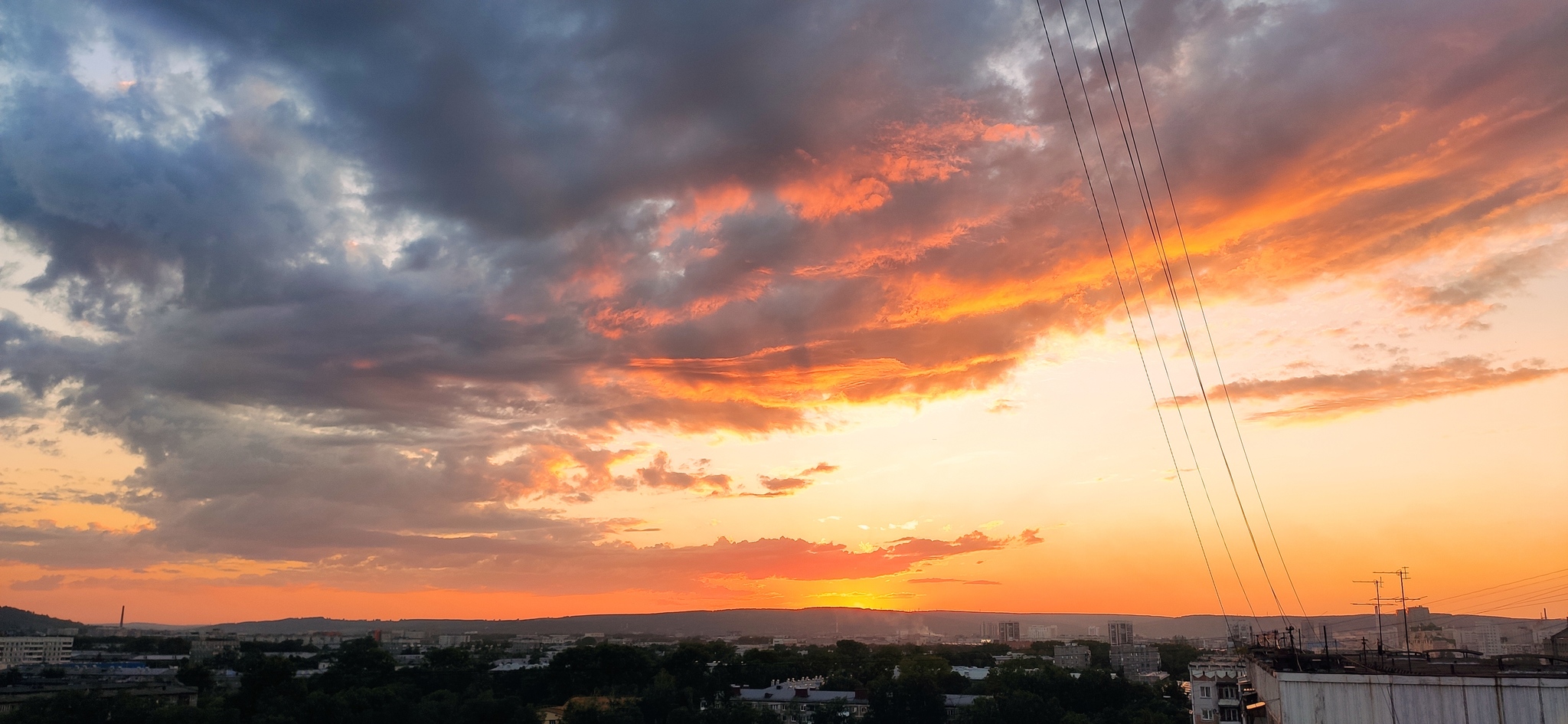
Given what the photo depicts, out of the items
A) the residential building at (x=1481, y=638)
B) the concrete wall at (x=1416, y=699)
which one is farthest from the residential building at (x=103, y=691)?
the residential building at (x=1481, y=638)

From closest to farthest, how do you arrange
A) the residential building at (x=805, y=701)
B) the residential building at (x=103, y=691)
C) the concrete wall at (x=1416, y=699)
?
the concrete wall at (x=1416, y=699) < the residential building at (x=103, y=691) < the residential building at (x=805, y=701)

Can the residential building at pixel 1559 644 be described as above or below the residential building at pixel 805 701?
above

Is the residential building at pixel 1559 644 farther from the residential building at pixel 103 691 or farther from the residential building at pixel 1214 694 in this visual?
the residential building at pixel 103 691

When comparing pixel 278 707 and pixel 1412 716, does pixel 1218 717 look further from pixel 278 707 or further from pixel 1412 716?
pixel 278 707

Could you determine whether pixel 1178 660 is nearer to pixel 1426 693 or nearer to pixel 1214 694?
pixel 1214 694

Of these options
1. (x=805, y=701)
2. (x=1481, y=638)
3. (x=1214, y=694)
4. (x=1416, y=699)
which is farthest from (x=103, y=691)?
(x=1481, y=638)

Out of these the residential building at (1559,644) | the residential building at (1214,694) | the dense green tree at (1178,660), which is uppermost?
the residential building at (1559,644)

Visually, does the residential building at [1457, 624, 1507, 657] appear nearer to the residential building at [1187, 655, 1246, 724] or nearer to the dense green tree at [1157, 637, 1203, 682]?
the dense green tree at [1157, 637, 1203, 682]

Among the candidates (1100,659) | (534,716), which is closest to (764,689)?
(534,716)
